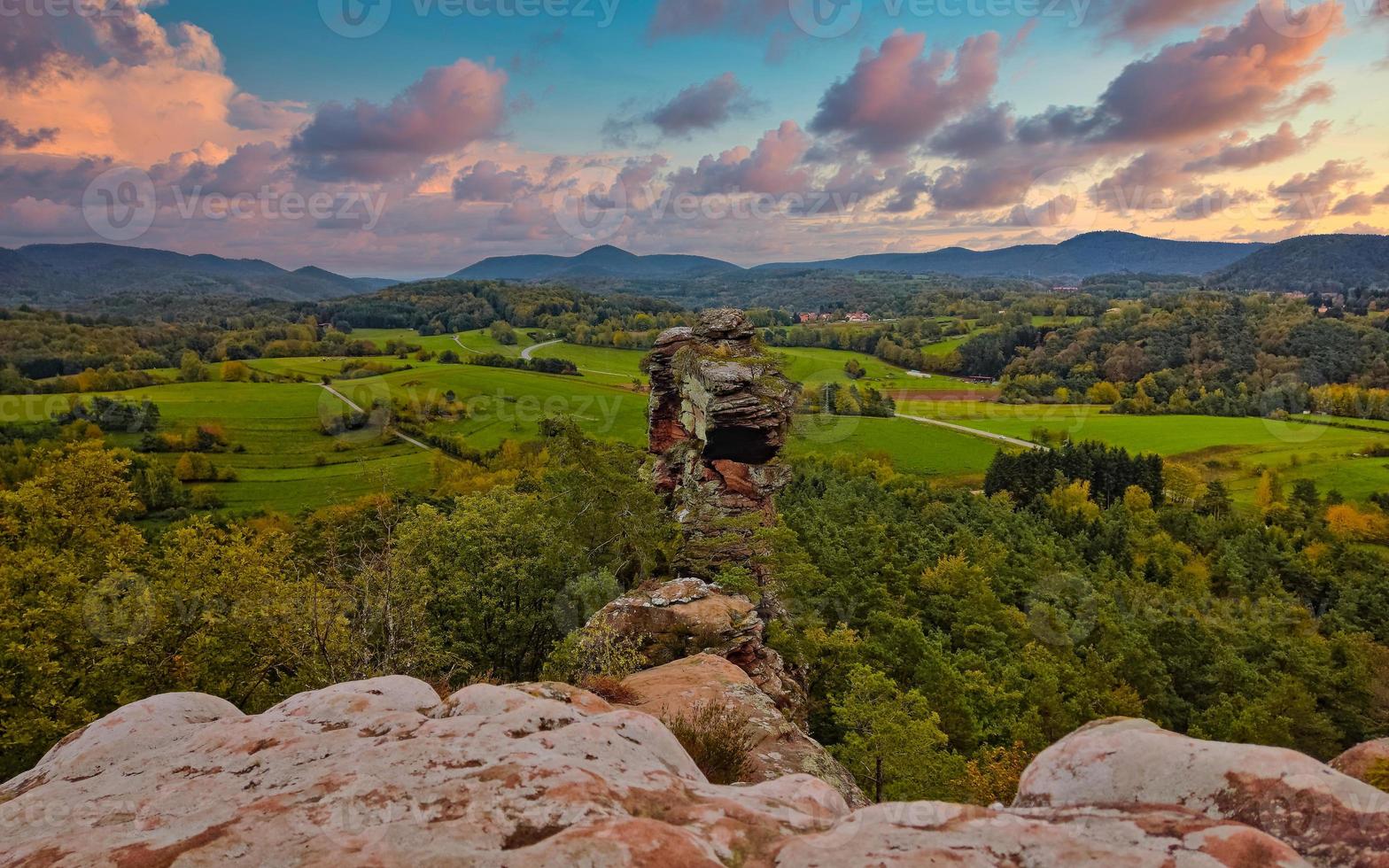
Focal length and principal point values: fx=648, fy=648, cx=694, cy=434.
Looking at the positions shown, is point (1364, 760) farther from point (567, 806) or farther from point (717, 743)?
point (567, 806)

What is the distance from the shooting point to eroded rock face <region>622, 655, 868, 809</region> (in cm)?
1437

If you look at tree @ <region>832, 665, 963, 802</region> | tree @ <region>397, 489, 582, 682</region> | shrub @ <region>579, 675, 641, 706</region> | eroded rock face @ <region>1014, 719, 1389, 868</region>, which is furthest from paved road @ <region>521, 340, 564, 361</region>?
eroded rock face @ <region>1014, 719, 1389, 868</region>

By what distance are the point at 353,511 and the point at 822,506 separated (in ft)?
139

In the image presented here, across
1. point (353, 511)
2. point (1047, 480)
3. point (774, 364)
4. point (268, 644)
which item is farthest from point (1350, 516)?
point (353, 511)

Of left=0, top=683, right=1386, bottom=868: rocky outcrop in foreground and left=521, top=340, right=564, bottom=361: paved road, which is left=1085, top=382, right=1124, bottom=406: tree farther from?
left=0, top=683, right=1386, bottom=868: rocky outcrop in foreground

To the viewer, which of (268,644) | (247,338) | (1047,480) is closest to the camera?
(268,644)

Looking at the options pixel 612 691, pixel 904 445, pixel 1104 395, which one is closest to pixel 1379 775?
pixel 612 691

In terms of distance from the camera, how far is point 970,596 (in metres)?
39.5

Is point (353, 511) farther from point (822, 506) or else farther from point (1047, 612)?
point (1047, 612)

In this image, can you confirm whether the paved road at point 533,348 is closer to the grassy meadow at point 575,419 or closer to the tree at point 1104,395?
the grassy meadow at point 575,419

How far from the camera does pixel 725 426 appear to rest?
3077cm

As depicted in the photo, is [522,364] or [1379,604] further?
[522,364]

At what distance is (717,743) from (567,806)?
6.14 metres

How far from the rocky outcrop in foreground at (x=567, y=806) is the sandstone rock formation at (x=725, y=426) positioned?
19540 millimetres
